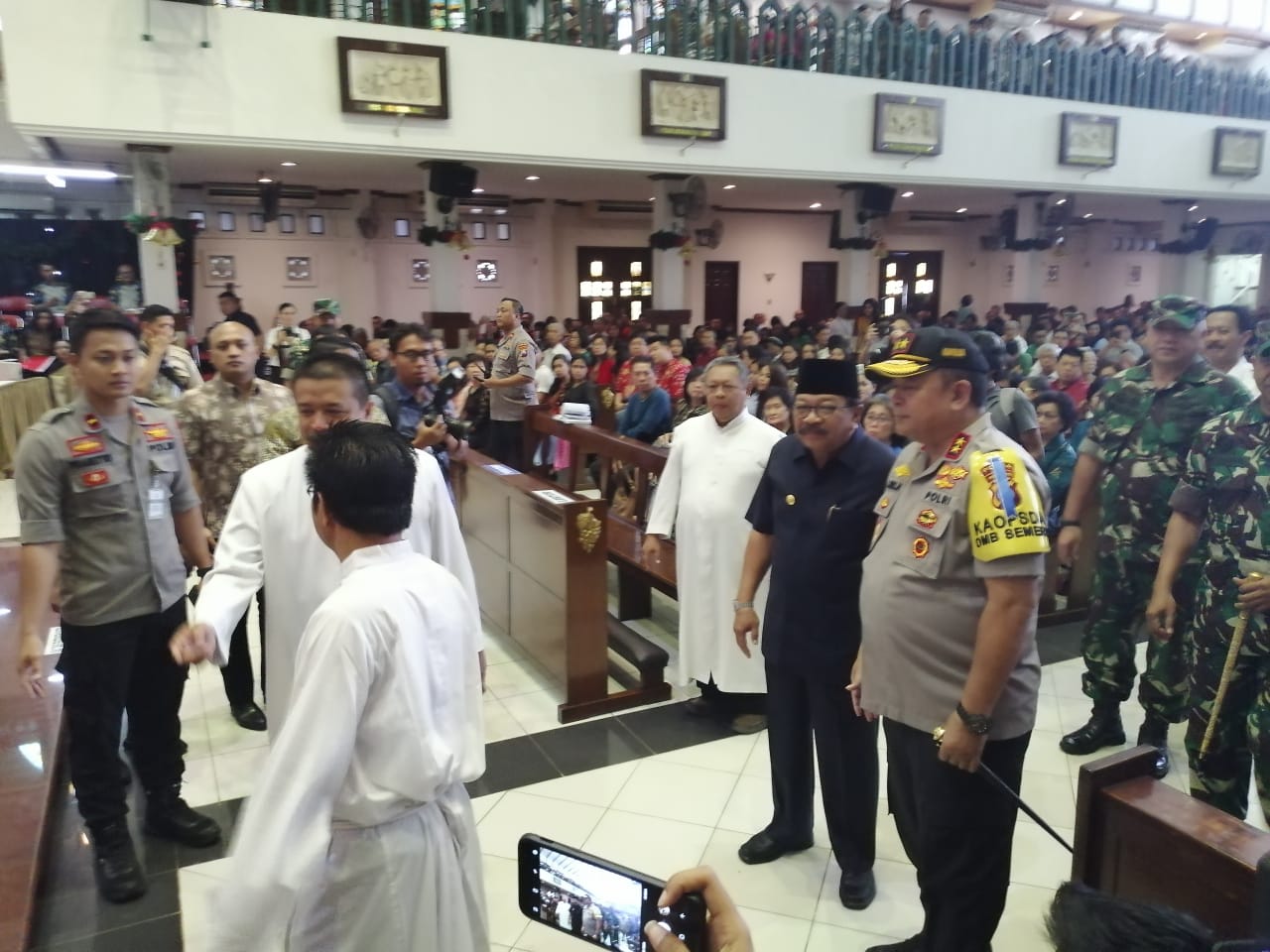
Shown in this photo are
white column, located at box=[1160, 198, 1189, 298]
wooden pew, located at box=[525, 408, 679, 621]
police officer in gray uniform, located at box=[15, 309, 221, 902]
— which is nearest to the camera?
police officer in gray uniform, located at box=[15, 309, 221, 902]

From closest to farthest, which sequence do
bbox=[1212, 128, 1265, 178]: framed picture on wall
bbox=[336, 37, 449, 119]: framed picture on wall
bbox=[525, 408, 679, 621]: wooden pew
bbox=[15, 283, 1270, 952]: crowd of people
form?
bbox=[15, 283, 1270, 952]: crowd of people, bbox=[525, 408, 679, 621]: wooden pew, bbox=[336, 37, 449, 119]: framed picture on wall, bbox=[1212, 128, 1265, 178]: framed picture on wall

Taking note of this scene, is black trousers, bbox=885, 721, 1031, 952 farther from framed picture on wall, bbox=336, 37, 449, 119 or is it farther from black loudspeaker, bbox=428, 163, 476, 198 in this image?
black loudspeaker, bbox=428, 163, 476, 198

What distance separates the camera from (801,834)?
279 centimetres

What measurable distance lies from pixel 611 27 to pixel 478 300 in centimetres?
597

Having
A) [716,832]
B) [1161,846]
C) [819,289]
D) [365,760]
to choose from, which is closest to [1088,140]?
[819,289]

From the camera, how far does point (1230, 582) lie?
2529 millimetres

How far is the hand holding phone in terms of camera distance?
994 millimetres

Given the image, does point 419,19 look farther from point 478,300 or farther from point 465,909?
point 465,909

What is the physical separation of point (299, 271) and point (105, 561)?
38.3ft

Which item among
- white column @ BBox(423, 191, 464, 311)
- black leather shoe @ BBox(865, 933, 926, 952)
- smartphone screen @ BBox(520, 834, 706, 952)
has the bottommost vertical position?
black leather shoe @ BBox(865, 933, 926, 952)

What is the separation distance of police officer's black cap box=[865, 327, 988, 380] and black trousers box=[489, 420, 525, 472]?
450 centimetres

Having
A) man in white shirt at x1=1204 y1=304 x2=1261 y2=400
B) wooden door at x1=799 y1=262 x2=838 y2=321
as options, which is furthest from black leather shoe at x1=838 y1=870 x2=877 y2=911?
wooden door at x1=799 y1=262 x2=838 y2=321

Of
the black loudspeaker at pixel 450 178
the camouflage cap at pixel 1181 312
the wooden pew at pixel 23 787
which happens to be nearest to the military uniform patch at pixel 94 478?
the wooden pew at pixel 23 787

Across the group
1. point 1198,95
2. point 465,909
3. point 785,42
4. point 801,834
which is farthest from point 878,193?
point 465,909
